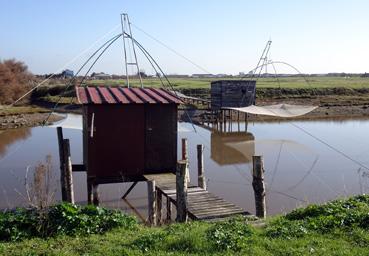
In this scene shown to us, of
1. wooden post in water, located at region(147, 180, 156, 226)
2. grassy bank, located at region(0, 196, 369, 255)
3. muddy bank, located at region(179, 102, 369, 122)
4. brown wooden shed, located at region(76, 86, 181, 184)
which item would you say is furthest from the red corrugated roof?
muddy bank, located at region(179, 102, 369, 122)

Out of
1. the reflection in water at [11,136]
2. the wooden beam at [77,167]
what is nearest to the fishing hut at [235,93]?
the reflection in water at [11,136]

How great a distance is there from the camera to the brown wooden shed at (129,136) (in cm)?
1183

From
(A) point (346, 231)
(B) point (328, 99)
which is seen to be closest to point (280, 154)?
(A) point (346, 231)

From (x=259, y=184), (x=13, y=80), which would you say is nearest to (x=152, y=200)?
(x=259, y=184)

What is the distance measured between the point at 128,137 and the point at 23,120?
94.2ft

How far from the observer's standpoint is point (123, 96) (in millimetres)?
12578

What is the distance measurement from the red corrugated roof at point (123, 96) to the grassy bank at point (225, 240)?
16.4ft

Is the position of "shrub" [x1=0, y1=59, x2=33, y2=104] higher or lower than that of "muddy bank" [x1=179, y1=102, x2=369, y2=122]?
higher

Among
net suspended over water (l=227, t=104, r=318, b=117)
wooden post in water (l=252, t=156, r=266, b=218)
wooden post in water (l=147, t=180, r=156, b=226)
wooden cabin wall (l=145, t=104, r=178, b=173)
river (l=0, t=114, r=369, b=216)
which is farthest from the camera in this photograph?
net suspended over water (l=227, t=104, r=318, b=117)

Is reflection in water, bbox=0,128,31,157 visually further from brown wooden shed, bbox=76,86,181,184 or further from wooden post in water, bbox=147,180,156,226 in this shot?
wooden post in water, bbox=147,180,156,226

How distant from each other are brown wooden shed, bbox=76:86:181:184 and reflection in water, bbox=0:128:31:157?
15.3 metres

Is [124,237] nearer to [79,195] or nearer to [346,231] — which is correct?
[346,231]

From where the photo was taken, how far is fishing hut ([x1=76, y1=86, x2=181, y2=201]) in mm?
11835

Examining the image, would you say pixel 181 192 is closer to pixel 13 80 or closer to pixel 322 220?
pixel 322 220
